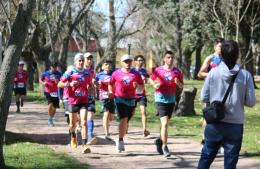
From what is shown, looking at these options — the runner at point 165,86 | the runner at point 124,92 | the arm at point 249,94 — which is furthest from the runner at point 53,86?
the arm at point 249,94

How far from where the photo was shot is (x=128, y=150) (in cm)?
1063

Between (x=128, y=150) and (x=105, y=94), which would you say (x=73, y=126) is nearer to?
(x=128, y=150)

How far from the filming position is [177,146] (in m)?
11.3

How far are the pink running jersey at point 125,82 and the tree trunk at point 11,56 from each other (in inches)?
101

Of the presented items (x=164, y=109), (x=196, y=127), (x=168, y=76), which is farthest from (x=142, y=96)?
(x=164, y=109)

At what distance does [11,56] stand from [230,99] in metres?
3.58

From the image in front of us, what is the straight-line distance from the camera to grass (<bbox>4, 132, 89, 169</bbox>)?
341 inches

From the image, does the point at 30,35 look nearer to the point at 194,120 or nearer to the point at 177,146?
the point at 194,120

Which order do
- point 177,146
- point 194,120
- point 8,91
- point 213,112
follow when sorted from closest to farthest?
point 213,112 < point 8,91 < point 177,146 < point 194,120

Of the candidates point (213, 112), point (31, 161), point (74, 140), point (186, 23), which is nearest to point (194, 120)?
point (74, 140)

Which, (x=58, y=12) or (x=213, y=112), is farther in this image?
(x=58, y=12)

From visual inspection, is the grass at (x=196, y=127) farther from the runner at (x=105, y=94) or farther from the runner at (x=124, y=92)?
the runner at (x=124, y=92)

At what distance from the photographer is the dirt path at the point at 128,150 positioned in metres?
9.14

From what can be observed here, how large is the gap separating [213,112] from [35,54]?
2501 centimetres
